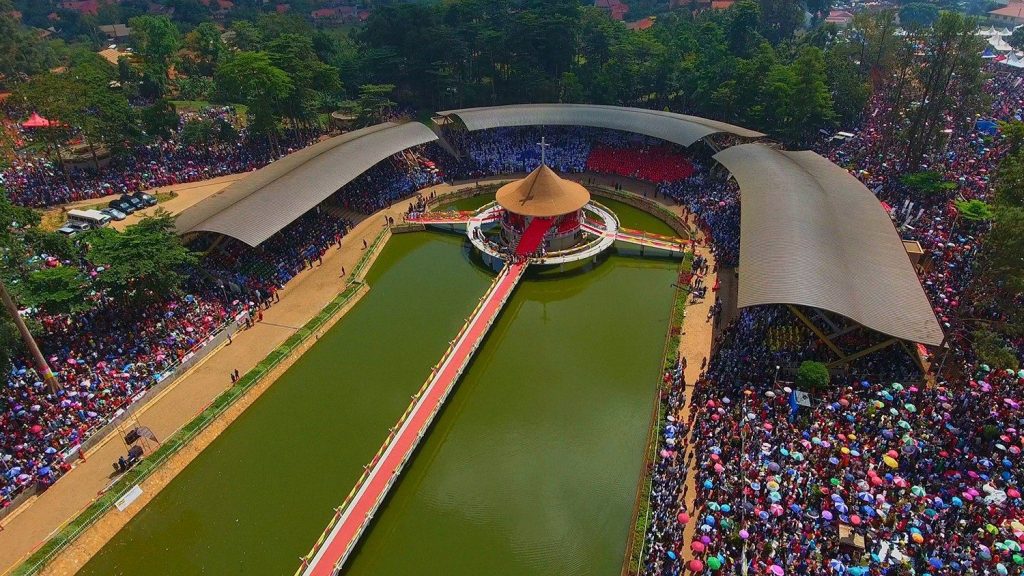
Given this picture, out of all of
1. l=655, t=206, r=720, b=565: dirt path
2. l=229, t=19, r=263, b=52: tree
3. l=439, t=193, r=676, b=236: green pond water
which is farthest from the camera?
l=229, t=19, r=263, b=52: tree

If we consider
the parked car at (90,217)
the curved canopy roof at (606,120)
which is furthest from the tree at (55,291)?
the curved canopy roof at (606,120)

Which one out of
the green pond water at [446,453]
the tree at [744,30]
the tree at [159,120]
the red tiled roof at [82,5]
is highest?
the red tiled roof at [82,5]

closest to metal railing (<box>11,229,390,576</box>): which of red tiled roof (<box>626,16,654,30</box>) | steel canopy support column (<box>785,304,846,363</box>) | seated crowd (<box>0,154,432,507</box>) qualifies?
seated crowd (<box>0,154,432,507</box>)

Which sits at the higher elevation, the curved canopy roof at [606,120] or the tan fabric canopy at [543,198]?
the curved canopy roof at [606,120]

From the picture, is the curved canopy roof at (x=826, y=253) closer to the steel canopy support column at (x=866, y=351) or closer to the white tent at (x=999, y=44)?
the steel canopy support column at (x=866, y=351)

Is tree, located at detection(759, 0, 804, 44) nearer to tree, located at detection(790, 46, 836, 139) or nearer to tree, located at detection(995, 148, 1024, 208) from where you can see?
tree, located at detection(790, 46, 836, 139)

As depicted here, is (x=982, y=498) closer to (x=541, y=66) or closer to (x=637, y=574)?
(x=637, y=574)

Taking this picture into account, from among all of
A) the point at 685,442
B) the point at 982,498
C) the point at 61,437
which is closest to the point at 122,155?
the point at 61,437

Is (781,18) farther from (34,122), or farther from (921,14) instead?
(34,122)
